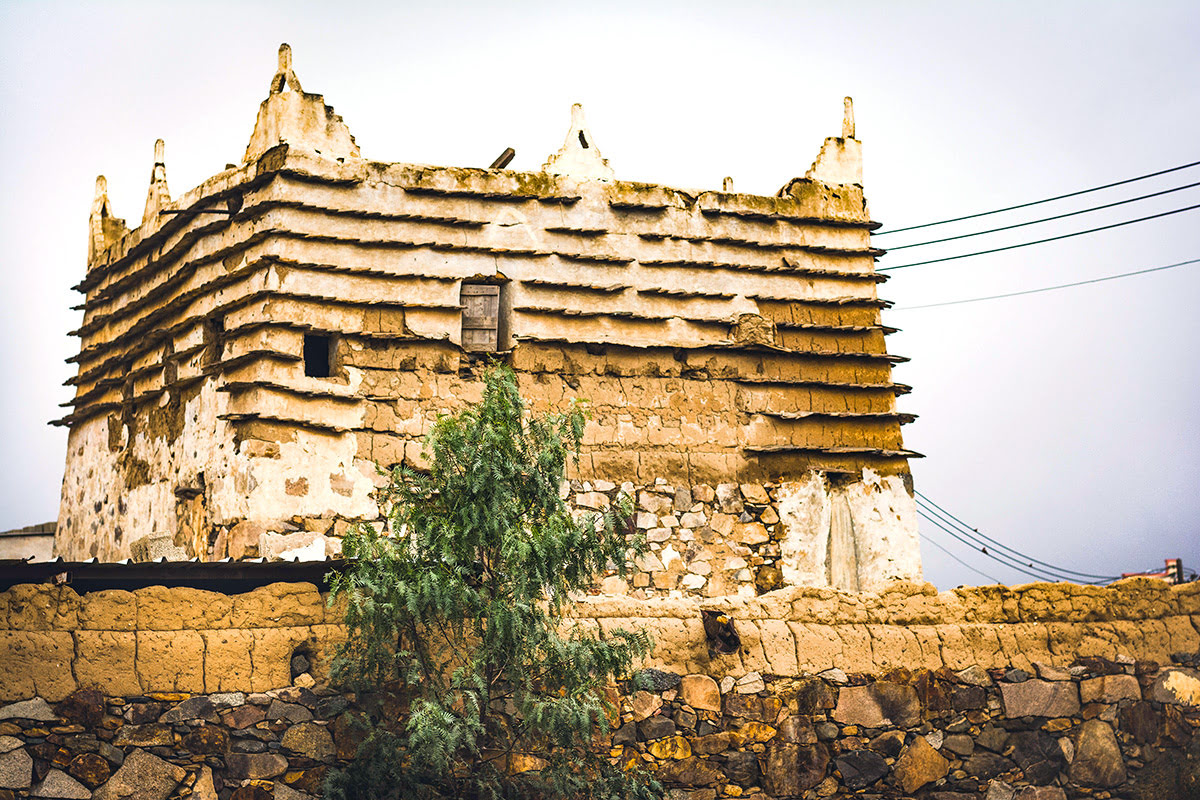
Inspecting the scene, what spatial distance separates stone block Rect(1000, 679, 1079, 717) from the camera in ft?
28.0

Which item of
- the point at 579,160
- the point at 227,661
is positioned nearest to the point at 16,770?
the point at 227,661

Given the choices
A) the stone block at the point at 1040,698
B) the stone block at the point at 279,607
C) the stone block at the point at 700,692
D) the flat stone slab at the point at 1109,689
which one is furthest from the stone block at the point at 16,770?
the flat stone slab at the point at 1109,689

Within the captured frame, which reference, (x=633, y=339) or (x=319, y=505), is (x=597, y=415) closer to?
(x=633, y=339)

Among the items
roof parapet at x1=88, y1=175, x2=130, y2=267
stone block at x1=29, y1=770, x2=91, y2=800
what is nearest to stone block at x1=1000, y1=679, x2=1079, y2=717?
stone block at x1=29, y1=770, x2=91, y2=800

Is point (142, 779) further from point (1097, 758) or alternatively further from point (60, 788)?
point (1097, 758)

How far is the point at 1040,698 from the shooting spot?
8.59m

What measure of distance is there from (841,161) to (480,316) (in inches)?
180

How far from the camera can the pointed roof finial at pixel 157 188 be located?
46.9 feet

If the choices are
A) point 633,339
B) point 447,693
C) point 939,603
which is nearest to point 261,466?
point 633,339

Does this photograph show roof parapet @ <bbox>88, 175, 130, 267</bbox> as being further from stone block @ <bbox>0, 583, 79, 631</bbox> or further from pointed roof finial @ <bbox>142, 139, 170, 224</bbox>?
stone block @ <bbox>0, 583, 79, 631</bbox>

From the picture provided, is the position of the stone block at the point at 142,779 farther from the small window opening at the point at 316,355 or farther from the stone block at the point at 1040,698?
the small window opening at the point at 316,355

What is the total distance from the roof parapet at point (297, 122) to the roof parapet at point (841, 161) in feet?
16.6

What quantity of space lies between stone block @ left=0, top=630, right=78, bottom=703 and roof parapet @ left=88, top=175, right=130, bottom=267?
370 inches

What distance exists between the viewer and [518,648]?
742cm
